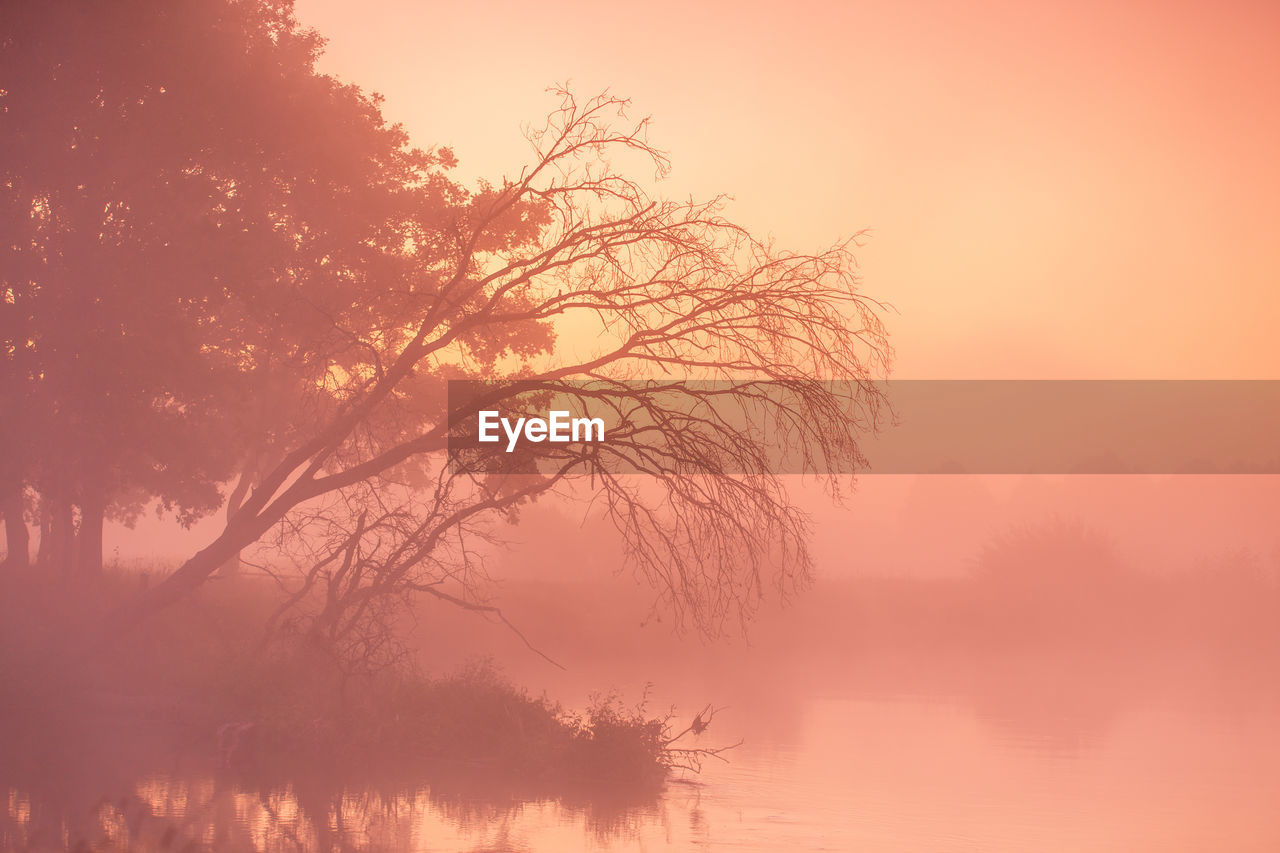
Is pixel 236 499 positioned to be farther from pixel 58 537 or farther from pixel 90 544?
pixel 90 544

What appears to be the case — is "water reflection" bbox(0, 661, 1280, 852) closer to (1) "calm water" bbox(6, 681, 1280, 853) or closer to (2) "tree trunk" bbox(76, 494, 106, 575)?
(1) "calm water" bbox(6, 681, 1280, 853)

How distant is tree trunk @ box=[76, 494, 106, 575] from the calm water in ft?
38.9

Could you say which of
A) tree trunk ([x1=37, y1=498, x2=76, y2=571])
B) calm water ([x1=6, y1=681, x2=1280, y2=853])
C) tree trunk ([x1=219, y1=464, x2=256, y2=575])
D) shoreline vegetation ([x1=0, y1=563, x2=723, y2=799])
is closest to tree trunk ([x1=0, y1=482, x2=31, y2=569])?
tree trunk ([x1=37, y1=498, x2=76, y2=571])

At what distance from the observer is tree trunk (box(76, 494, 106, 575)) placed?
2717 centimetres

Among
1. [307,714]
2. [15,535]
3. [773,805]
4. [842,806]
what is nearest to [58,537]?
[15,535]

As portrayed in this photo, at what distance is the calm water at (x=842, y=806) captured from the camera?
572 inches

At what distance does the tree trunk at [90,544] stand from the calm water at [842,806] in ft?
38.9

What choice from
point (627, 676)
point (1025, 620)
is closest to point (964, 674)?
point (627, 676)

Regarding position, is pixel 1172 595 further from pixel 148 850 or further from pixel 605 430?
pixel 148 850

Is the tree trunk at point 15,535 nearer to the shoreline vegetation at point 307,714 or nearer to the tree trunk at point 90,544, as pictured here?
the tree trunk at point 90,544

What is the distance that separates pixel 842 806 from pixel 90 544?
59.6 ft

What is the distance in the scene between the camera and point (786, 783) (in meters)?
20.1

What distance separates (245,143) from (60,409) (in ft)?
20.4

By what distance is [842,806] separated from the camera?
60.0 ft
